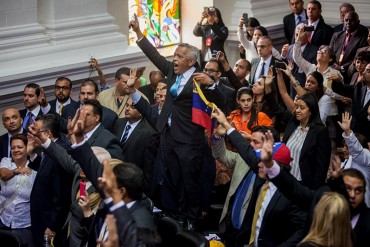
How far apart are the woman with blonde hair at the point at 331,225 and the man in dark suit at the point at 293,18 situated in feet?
26.2

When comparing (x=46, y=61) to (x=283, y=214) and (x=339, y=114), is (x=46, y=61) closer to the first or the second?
(x=339, y=114)

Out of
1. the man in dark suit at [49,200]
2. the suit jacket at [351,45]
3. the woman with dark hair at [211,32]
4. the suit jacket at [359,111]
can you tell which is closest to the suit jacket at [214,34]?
the woman with dark hair at [211,32]

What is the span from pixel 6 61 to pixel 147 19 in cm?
343

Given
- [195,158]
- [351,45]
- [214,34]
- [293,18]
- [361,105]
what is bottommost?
[195,158]

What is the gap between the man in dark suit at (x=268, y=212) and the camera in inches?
277

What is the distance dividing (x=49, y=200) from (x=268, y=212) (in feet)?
6.74

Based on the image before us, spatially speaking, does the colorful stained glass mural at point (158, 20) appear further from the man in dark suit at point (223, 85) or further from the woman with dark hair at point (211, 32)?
the man in dark suit at point (223, 85)

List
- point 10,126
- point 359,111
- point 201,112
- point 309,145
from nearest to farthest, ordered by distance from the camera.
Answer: point 309,145 → point 201,112 → point 10,126 → point 359,111

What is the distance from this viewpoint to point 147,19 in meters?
14.2

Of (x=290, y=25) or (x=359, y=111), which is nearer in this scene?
(x=359, y=111)

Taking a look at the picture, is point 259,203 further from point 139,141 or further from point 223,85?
point 223,85

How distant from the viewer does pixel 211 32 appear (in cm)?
1325

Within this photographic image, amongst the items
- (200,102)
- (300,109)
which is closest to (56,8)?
(200,102)

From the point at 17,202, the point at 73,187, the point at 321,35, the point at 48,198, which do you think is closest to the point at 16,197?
the point at 17,202
